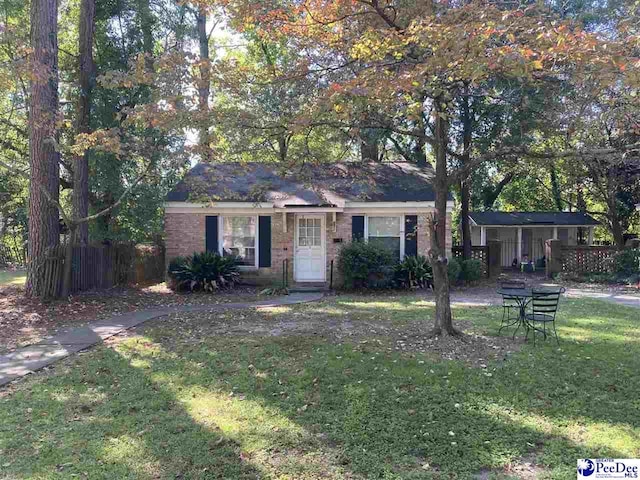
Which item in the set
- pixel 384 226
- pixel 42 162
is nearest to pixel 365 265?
pixel 384 226

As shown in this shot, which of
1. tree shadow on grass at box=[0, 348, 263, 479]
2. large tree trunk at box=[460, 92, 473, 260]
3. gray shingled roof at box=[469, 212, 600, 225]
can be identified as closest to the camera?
tree shadow on grass at box=[0, 348, 263, 479]

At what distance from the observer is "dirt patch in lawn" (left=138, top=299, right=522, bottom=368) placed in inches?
259

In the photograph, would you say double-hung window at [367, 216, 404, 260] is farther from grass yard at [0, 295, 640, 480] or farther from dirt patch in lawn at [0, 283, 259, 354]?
grass yard at [0, 295, 640, 480]

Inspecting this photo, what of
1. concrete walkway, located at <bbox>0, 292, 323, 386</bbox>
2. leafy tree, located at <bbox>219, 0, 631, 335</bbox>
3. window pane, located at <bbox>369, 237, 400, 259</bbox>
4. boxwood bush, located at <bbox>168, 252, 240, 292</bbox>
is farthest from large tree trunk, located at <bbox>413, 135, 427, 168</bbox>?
leafy tree, located at <bbox>219, 0, 631, 335</bbox>

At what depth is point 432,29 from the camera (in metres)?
5.32

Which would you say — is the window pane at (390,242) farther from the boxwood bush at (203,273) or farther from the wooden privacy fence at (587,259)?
the wooden privacy fence at (587,259)

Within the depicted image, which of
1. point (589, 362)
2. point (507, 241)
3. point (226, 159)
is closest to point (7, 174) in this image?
point (226, 159)

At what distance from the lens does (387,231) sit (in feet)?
48.0

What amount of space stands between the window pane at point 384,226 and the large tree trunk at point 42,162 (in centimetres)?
876

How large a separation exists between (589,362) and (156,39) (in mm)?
14722

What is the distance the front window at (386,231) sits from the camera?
14.5m

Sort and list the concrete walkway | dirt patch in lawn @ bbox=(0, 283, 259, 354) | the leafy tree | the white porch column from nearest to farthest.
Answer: the leafy tree
the concrete walkway
dirt patch in lawn @ bbox=(0, 283, 259, 354)
the white porch column

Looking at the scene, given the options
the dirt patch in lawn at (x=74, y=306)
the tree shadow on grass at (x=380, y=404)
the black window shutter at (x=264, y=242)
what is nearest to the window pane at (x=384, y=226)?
Result: the black window shutter at (x=264, y=242)

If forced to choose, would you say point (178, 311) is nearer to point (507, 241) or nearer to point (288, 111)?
point (288, 111)
